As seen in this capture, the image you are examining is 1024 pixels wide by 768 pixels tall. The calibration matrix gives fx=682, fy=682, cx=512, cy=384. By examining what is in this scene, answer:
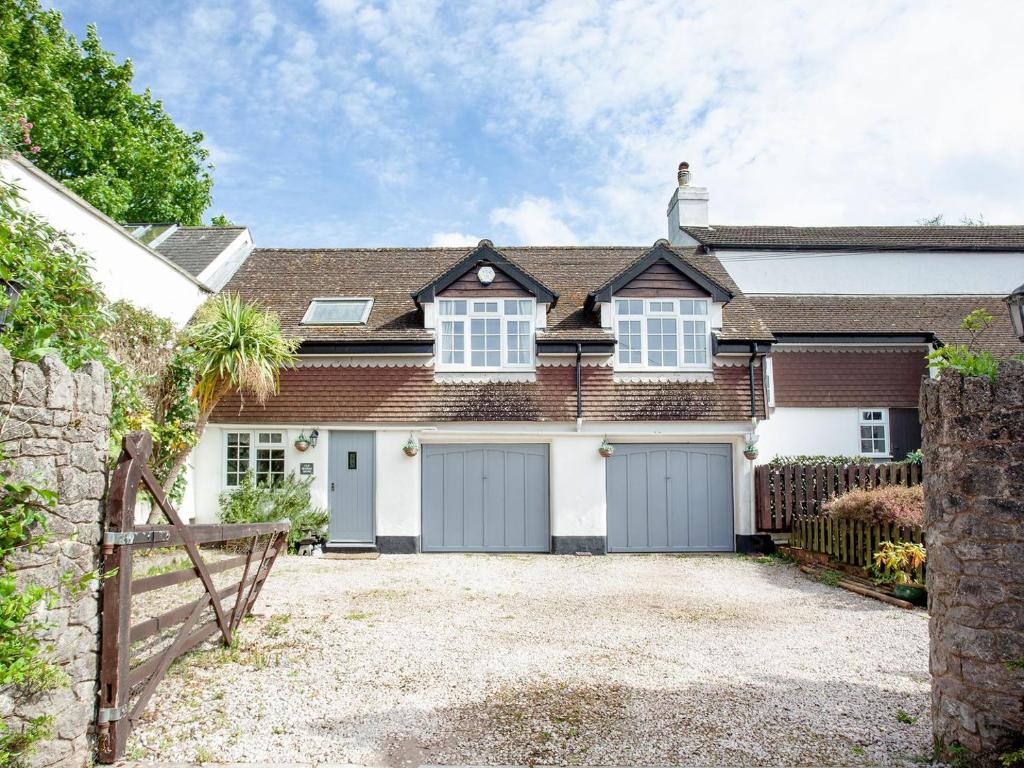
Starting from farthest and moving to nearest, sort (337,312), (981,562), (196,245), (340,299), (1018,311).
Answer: (196,245) → (340,299) → (337,312) → (1018,311) → (981,562)

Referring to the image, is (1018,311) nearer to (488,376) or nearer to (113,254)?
(488,376)

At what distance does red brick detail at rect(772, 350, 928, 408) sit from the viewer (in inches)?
615

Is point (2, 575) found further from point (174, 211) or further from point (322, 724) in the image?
point (174, 211)

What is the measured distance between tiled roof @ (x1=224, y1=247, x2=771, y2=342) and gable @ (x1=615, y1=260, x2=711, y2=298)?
0.49m

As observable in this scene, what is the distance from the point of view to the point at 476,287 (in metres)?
13.5

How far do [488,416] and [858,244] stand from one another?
12189 mm

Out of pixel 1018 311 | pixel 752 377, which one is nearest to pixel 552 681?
pixel 1018 311

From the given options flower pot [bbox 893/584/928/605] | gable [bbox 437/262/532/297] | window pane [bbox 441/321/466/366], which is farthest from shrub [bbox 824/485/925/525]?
window pane [bbox 441/321/466/366]

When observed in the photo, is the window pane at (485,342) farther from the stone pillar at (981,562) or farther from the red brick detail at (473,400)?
the stone pillar at (981,562)

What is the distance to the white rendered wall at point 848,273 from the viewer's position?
61.2 ft

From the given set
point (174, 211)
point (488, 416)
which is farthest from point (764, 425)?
point (174, 211)

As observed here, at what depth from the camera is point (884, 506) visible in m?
9.92

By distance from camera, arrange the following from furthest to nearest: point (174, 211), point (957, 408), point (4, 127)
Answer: point (174, 211), point (4, 127), point (957, 408)

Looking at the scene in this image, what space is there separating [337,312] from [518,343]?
12.8 ft
